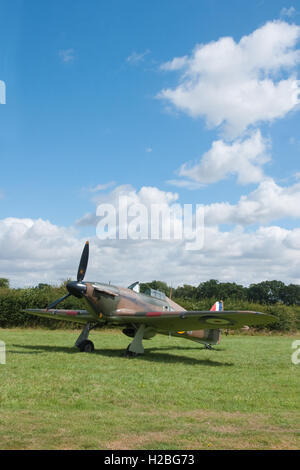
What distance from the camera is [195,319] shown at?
553 inches

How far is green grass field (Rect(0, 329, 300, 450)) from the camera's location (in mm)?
5189

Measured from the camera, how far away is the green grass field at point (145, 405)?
519 cm

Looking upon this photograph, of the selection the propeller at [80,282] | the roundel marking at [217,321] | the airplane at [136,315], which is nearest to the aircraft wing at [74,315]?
the airplane at [136,315]

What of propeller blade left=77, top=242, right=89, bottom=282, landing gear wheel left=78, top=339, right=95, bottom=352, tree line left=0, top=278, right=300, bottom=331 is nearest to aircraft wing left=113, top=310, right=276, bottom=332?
landing gear wheel left=78, top=339, right=95, bottom=352

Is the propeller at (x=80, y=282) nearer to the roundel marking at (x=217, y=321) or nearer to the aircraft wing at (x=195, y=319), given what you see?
the aircraft wing at (x=195, y=319)

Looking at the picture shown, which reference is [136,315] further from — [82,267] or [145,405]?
[145,405]

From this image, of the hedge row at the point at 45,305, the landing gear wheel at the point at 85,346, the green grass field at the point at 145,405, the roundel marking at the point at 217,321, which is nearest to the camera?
the green grass field at the point at 145,405

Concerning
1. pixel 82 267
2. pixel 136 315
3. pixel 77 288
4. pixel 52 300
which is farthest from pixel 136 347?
pixel 52 300

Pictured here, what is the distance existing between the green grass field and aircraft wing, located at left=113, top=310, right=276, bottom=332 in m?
1.46

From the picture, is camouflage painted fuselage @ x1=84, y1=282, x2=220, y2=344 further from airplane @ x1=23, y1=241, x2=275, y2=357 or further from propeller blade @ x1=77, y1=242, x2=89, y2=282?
propeller blade @ x1=77, y1=242, x2=89, y2=282

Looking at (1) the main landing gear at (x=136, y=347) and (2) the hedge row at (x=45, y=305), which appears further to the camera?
(2) the hedge row at (x=45, y=305)

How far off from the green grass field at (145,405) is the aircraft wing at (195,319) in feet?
4.80

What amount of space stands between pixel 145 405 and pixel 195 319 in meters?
6.90
